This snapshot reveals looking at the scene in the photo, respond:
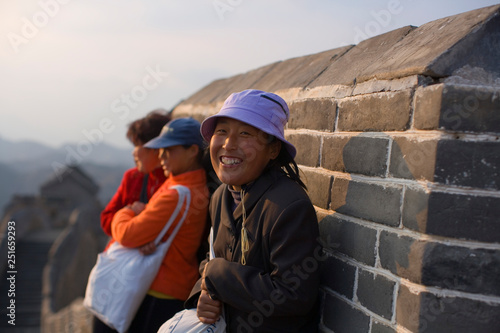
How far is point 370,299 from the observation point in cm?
169

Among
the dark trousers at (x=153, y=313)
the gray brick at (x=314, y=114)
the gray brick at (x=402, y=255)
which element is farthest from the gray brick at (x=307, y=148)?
the dark trousers at (x=153, y=313)

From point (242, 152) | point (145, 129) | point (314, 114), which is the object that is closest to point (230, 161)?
point (242, 152)

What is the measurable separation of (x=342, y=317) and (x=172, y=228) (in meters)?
1.25

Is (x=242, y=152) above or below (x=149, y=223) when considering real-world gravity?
above

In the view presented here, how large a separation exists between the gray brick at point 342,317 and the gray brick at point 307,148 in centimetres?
64

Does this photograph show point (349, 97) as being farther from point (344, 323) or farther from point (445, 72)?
point (344, 323)

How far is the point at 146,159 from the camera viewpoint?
10.8ft

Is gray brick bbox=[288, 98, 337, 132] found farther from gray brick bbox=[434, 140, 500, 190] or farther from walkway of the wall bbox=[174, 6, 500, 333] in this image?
gray brick bbox=[434, 140, 500, 190]

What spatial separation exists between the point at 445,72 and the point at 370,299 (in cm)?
87

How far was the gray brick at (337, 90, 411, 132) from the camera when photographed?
1580 mm

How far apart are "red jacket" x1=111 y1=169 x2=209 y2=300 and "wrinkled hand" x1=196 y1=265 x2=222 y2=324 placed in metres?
0.80

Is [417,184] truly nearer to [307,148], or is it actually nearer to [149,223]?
[307,148]

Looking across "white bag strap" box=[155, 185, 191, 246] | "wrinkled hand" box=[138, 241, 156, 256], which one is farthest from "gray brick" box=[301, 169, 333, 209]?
"wrinkled hand" box=[138, 241, 156, 256]

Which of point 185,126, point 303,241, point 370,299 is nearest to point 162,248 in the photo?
point 185,126
